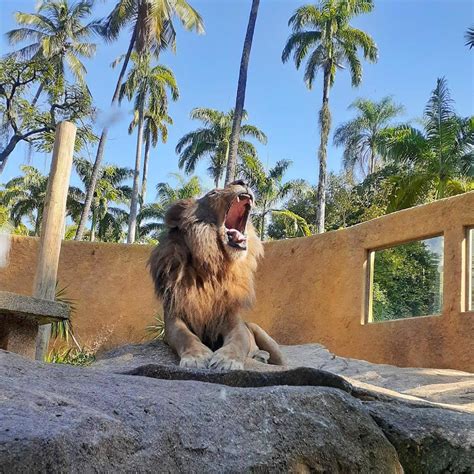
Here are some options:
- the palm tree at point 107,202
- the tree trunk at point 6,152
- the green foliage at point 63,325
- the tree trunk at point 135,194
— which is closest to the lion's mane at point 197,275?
the green foliage at point 63,325

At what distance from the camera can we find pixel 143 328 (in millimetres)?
14477

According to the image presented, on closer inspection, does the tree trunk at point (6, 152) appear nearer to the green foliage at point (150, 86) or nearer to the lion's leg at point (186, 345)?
the green foliage at point (150, 86)

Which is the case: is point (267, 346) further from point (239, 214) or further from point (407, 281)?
point (407, 281)

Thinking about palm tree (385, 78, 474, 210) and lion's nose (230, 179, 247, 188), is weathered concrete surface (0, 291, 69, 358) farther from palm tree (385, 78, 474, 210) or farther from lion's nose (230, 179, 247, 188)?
palm tree (385, 78, 474, 210)

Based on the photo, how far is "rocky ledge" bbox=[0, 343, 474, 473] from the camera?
1508mm

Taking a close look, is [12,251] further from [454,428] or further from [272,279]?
[454,428]

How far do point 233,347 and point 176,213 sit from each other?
109 centimetres

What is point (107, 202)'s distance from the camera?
42.7 m

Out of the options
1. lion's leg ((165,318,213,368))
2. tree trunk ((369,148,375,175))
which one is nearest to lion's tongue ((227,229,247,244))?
lion's leg ((165,318,213,368))

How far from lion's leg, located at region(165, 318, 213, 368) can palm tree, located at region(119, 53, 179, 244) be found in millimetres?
25083

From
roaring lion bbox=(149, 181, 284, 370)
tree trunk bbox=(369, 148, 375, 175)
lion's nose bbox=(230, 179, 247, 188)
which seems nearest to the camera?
roaring lion bbox=(149, 181, 284, 370)

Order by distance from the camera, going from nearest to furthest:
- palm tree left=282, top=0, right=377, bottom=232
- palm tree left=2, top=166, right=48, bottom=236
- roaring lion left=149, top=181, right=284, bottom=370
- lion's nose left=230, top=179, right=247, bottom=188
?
Answer: roaring lion left=149, top=181, right=284, bottom=370, lion's nose left=230, top=179, right=247, bottom=188, palm tree left=282, top=0, right=377, bottom=232, palm tree left=2, top=166, right=48, bottom=236

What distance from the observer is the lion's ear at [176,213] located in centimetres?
477

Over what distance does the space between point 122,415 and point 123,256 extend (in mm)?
13350
